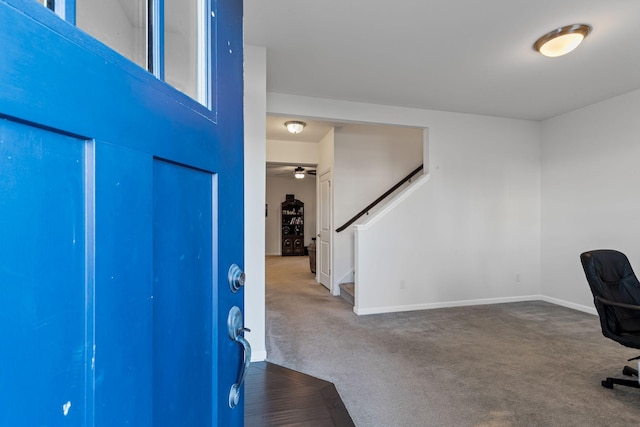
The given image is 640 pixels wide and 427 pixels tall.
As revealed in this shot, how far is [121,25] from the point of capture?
0.53 m

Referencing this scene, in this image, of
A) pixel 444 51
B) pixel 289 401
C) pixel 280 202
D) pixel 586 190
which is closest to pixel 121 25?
pixel 289 401

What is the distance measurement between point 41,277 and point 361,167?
5.06m

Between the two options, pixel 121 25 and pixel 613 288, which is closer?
pixel 121 25

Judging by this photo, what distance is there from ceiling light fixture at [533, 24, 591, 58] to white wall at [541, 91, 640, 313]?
2010mm

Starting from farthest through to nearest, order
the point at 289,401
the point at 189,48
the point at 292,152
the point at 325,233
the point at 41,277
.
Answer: the point at 292,152, the point at 325,233, the point at 289,401, the point at 189,48, the point at 41,277

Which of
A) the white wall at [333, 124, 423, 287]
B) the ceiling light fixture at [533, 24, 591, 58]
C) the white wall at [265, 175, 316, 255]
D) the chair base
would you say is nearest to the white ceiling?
the ceiling light fixture at [533, 24, 591, 58]

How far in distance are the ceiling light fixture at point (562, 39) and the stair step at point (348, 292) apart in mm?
3356

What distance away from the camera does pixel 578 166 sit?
4152 mm

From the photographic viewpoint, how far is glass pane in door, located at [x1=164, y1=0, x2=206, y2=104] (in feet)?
2.10

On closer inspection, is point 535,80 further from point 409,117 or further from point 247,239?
point 247,239

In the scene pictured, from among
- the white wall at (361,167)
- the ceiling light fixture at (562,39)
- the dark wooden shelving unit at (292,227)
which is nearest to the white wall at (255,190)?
the ceiling light fixture at (562,39)

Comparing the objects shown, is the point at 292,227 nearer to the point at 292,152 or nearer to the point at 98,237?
the point at 292,152

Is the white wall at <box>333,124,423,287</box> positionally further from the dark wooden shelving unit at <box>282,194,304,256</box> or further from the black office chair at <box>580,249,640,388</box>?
the dark wooden shelving unit at <box>282,194,304,256</box>

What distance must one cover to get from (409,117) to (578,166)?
244 centimetres
